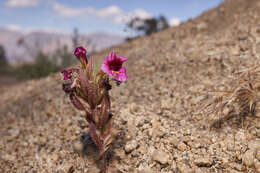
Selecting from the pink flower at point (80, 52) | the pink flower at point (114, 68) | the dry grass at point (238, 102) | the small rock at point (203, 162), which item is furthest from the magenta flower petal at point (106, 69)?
the dry grass at point (238, 102)

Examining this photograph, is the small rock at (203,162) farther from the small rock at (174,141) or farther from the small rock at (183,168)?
the small rock at (174,141)

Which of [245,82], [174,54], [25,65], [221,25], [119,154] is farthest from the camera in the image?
[25,65]

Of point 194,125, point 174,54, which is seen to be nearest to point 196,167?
point 194,125

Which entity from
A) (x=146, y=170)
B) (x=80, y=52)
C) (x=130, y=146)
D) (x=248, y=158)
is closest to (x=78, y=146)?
(x=130, y=146)

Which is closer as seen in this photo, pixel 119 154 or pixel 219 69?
pixel 119 154

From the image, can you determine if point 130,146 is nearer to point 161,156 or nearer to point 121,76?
point 161,156

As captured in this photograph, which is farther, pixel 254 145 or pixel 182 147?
pixel 182 147

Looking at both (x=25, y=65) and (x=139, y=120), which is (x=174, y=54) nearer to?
(x=139, y=120)

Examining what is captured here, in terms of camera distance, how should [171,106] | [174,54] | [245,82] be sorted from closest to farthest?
[245,82]
[171,106]
[174,54]
